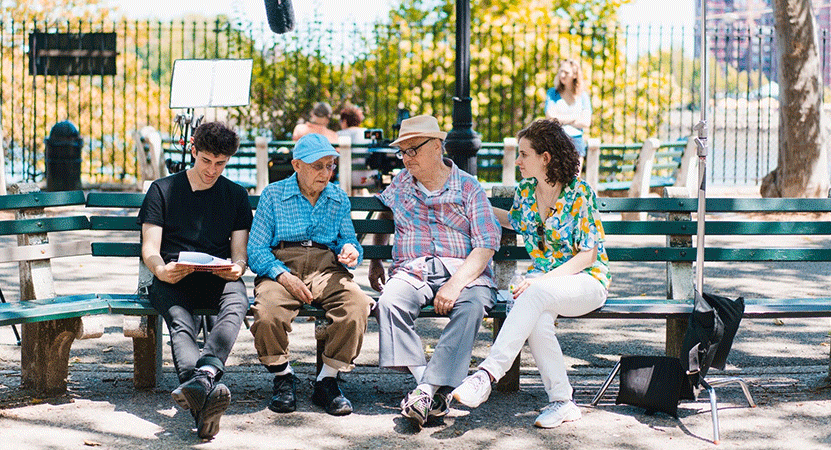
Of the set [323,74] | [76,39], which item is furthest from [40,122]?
[323,74]

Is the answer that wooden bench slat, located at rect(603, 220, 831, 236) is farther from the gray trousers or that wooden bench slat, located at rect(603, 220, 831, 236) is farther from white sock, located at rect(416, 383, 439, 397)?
white sock, located at rect(416, 383, 439, 397)

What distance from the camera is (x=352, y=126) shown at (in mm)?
12305

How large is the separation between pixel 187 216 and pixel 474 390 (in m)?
1.57

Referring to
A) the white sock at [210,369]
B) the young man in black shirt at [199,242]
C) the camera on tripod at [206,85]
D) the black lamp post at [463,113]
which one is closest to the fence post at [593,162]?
the black lamp post at [463,113]

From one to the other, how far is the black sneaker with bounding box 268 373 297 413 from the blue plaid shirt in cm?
52

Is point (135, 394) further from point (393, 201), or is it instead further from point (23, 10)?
point (23, 10)

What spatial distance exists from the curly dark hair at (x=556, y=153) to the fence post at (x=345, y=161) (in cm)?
663

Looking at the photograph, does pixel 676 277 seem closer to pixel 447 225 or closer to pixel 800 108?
pixel 447 225

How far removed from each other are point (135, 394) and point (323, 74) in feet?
36.8

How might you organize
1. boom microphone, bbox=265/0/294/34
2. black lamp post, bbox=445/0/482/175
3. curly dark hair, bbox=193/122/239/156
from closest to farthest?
curly dark hair, bbox=193/122/239/156 < black lamp post, bbox=445/0/482/175 < boom microphone, bbox=265/0/294/34

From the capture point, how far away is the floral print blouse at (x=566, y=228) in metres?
4.73

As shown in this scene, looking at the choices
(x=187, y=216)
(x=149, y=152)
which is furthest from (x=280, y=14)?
(x=149, y=152)

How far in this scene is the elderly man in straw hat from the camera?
15.0 feet

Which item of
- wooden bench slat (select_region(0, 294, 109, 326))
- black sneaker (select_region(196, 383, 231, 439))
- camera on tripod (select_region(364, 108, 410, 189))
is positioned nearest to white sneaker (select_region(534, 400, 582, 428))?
black sneaker (select_region(196, 383, 231, 439))
